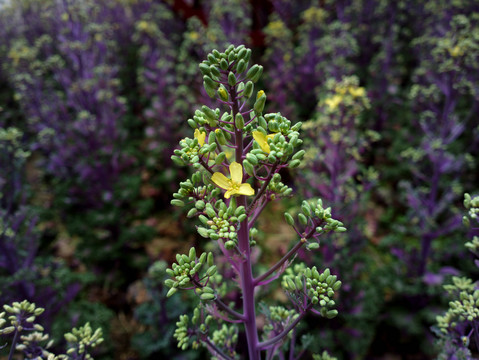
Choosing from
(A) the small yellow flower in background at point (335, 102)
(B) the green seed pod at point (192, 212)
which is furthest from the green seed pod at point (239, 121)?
(A) the small yellow flower in background at point (335, 102)

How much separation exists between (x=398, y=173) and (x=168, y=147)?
10.5ft

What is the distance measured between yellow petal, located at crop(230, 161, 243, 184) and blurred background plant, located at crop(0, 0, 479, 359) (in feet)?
3.13

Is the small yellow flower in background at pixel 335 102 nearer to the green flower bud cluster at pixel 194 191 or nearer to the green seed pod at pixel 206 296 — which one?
the green flower bud cluster at pixel 194 191

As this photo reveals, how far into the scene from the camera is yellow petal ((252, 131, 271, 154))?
3.45 feet

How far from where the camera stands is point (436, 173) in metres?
2.95

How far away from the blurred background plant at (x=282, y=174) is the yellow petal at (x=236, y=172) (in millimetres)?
953

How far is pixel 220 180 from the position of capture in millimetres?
1081

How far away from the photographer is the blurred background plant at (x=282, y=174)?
2682 mm

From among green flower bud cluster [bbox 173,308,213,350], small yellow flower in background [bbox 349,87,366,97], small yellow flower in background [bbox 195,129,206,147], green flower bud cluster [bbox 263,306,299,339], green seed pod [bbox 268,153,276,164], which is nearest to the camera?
green seed pod [bbox 268,153,276,164]

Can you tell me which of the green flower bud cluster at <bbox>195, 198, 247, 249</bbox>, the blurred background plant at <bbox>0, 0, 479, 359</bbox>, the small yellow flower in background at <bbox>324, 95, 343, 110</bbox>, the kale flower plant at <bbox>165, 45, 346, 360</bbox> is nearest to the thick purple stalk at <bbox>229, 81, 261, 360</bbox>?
the kale flower plant at <bbox>165, 45, 346, 360</bbox>

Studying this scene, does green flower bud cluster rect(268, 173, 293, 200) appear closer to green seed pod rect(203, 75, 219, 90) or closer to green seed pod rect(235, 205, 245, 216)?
green seed pod rect(235, 205, 245, 216)

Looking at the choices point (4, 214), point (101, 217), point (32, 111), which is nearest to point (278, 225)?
point (101, 217)

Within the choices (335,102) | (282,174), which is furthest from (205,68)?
(282,174)

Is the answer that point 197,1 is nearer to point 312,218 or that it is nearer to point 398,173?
point 398,173
